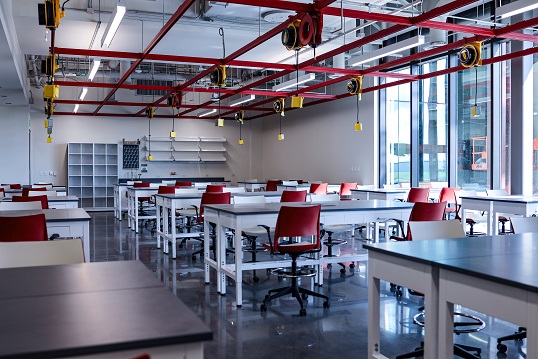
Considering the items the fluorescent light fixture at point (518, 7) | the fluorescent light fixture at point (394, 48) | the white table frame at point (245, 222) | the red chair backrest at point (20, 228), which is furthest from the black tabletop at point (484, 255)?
the fluorescent light fixture at point (394, 48)

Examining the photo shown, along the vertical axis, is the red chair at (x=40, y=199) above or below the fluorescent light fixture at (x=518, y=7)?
below

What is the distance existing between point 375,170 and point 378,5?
4.92m

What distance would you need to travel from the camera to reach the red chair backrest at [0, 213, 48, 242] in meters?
3.97

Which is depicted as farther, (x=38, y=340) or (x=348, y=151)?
(x=348, y=151)

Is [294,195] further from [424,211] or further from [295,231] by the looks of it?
[295,231]

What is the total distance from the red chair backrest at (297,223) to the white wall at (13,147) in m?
11.0

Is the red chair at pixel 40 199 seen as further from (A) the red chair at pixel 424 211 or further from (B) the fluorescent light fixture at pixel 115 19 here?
(A) the red chair at pixel 424 211

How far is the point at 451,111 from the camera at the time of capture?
10492 mm

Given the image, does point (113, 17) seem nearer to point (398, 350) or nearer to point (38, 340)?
point (398, 350)

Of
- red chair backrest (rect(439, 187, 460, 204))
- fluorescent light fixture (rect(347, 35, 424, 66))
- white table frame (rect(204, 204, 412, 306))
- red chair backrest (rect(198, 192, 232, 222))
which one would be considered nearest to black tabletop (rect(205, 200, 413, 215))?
white table frame (rect(204, 204, 412, 306))

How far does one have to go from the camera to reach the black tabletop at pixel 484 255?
2176 millimetres

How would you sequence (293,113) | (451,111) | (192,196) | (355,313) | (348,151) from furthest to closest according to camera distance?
(293,113)
(348,151)
(451,111)
(192,196)
(355,313)

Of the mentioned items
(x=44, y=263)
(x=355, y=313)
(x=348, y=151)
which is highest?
(x=348, y=151)

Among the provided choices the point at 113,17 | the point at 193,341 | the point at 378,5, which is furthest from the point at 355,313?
the point at 378,5
